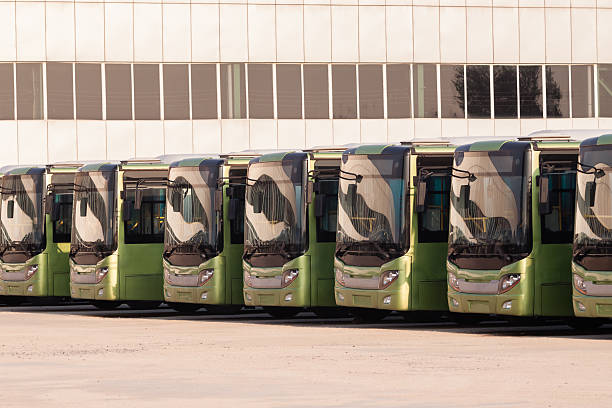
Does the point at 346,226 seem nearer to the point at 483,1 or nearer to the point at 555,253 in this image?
the point at 555,253

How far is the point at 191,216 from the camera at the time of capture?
28.3 meters

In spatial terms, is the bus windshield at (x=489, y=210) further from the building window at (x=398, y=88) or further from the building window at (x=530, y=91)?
the building window at (x=530, y=91)

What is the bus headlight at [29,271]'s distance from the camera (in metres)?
32.5

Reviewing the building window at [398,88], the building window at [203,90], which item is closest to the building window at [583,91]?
the building window at [398,88]

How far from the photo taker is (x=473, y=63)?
175 feet

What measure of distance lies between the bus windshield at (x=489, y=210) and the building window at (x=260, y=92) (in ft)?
95.5

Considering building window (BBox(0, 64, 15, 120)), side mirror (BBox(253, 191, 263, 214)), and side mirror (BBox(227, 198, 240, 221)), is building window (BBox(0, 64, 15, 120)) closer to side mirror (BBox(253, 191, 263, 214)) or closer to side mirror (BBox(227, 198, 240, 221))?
side mirror (BBox(227, 198, 240, 221))

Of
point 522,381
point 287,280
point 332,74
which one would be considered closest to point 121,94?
point 332,74

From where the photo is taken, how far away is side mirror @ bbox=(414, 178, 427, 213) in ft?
78.1

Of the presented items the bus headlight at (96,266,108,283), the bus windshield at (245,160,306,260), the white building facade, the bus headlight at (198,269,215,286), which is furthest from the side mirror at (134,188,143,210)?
the white building facade

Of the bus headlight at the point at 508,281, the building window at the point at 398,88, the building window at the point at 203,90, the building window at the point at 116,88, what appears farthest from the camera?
the building window at the point at 398,88

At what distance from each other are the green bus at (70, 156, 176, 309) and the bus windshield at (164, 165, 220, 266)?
115cm

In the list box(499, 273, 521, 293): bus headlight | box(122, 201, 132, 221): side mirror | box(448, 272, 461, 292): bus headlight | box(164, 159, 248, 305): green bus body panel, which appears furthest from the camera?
box(122, 201, 132, 221): side mirror

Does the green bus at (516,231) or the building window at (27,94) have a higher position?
the building window at (27,94)
